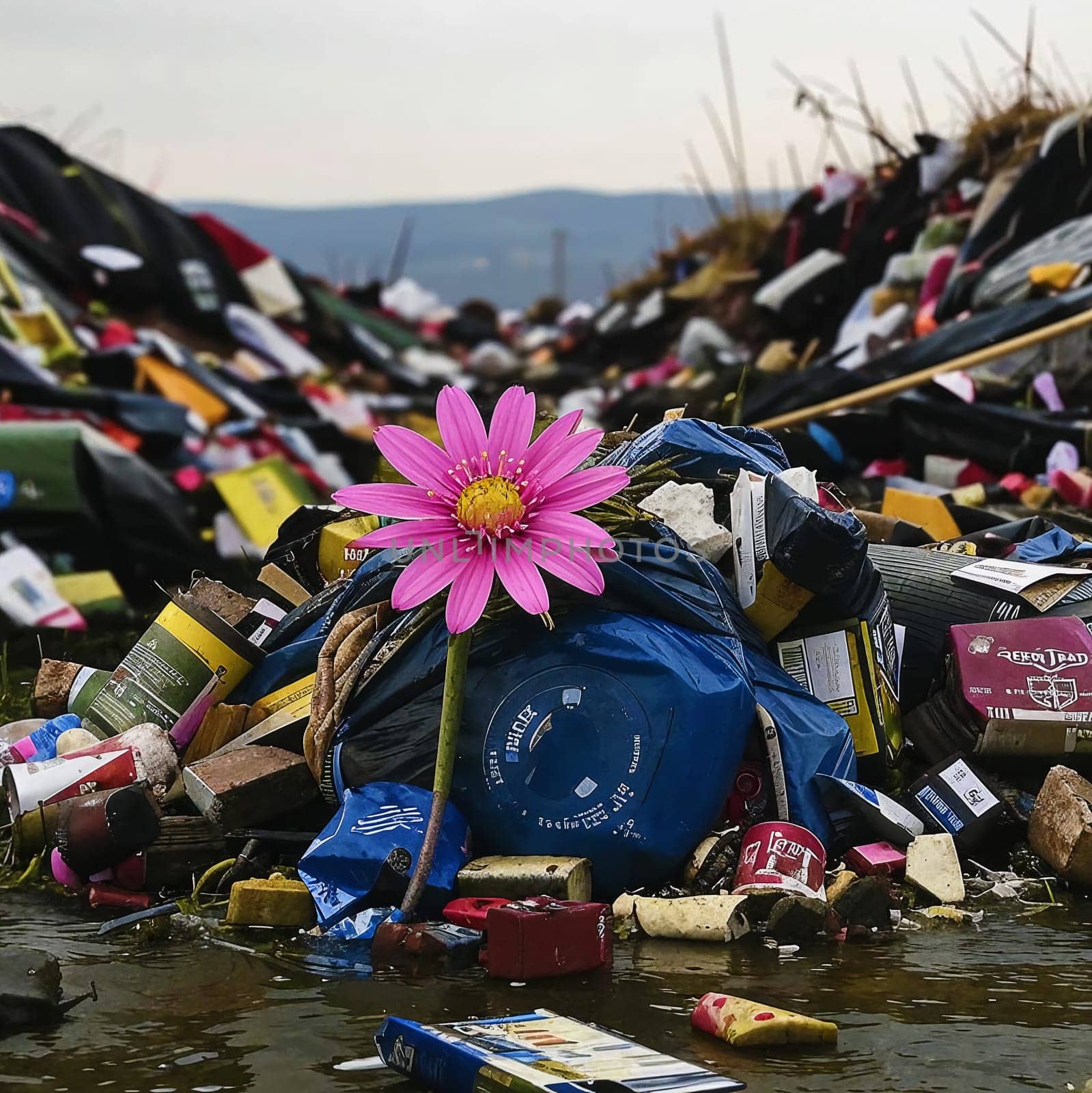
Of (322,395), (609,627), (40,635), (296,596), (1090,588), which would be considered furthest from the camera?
(322,395)

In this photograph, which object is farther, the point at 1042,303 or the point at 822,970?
the point at 1042,303

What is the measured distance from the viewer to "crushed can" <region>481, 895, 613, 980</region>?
2.49m

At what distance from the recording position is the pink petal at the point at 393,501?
2596 mm

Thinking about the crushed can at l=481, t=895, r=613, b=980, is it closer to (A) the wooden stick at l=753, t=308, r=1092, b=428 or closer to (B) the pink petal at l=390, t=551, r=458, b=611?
Result: (B) the pink petal at l=390, t=551, r=458, b=611

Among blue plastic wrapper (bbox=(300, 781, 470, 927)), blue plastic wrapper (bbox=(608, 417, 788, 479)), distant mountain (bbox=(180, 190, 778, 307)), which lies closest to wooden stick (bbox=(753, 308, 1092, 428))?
blue plastic wrapper (bbox=(608, 417, 788, 479))

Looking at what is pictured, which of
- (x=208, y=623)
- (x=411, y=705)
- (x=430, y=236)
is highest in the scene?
(x=430, y=236)

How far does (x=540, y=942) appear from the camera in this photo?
2.50 meters

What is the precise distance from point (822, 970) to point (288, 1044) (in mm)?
894

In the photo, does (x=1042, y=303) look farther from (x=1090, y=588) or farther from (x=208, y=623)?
(x=208, y=623)

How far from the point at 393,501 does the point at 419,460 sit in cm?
9

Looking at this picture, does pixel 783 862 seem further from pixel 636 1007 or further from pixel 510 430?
pixel 510 430

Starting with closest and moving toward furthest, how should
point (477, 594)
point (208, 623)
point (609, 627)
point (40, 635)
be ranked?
1. point (477, 594)
2. point (609, 627)
3. point (208, 623)
4. point (40, 635)

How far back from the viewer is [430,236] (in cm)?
9494

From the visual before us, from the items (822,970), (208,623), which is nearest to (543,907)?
(822,970)
